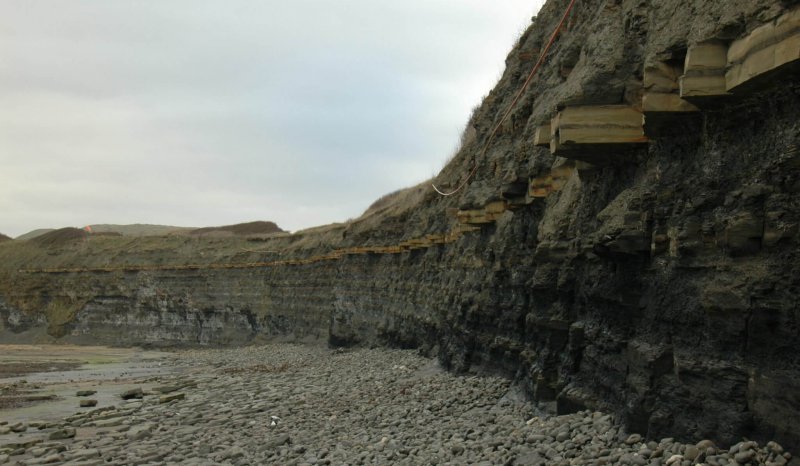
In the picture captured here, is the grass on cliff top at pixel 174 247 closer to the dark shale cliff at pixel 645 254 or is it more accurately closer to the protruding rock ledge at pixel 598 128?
the dark shale cliff at pixel 645 254

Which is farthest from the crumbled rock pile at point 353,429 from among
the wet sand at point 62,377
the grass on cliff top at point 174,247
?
the grass on cliff top at point 174,247

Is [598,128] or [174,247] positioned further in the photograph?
[174,247]

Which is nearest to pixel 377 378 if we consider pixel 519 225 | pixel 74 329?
pixel 519 225

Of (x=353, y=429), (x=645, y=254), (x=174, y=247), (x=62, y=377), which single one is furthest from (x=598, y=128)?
(x=174, y=247)

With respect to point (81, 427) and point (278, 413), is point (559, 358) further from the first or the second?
point (81, 427)

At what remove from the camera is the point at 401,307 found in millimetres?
24344

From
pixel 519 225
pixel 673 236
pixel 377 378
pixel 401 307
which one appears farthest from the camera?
pixel 401 307

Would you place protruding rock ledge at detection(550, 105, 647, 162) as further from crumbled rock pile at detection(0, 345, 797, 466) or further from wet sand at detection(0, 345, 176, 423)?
wet sand at detection(0, 345, 176, 423)

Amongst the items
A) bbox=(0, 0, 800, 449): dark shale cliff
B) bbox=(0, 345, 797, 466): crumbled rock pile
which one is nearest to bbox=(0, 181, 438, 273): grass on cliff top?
bbox=(0, 345, 797, 466): crumbled rock pile

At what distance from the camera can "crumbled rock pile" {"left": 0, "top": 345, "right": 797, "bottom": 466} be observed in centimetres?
686

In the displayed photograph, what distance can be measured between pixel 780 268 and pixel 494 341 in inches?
311

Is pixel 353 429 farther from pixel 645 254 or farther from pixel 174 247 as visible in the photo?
pixel 174 247

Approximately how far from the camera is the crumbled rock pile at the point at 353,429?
6.86m

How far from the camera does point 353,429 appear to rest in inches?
446
